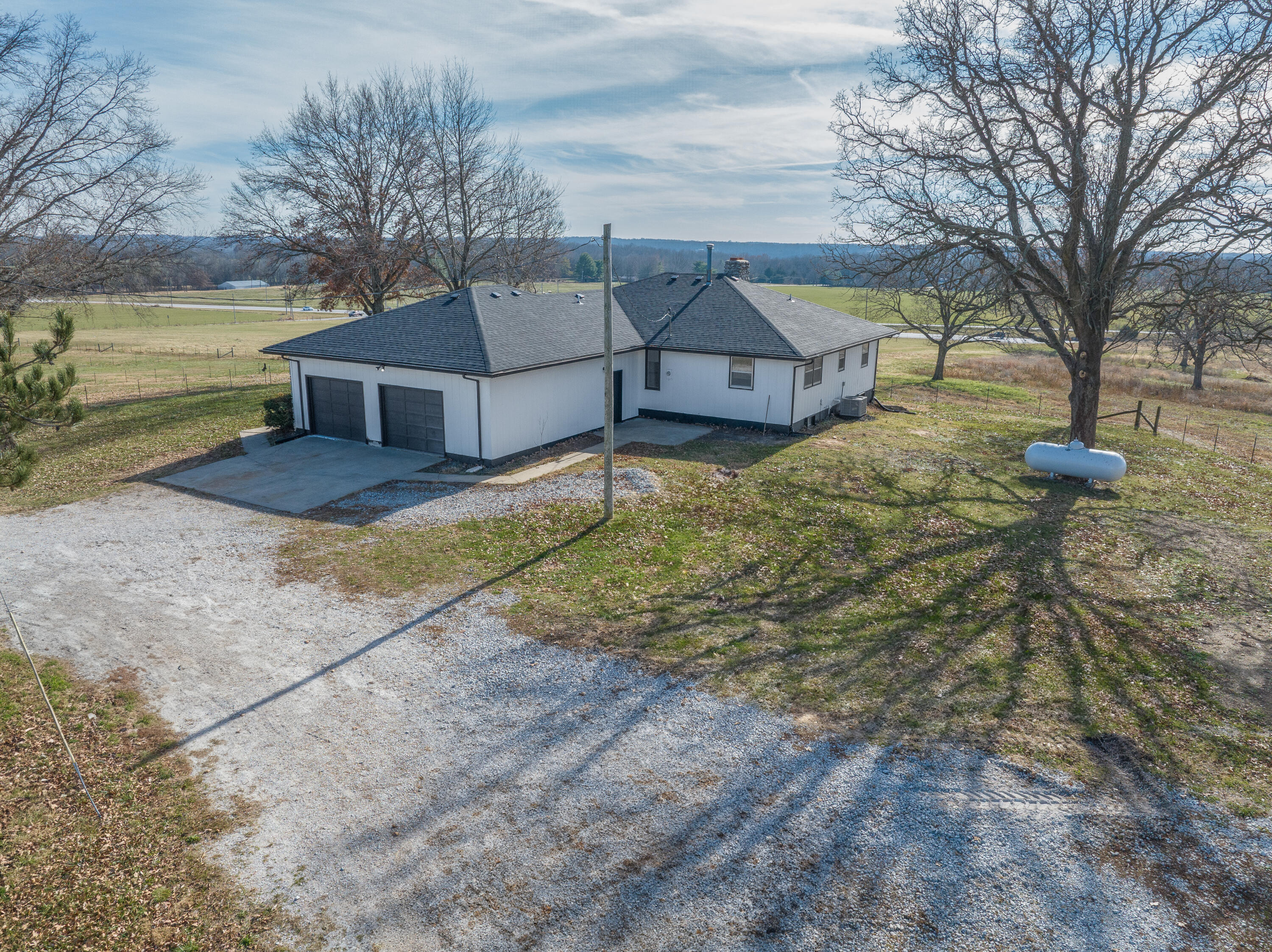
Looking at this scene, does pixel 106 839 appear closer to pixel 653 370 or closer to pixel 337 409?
pixel 337 409

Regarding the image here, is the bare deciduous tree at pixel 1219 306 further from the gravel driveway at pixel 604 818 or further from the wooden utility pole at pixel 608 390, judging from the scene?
the gravel driveway at pixel 604 818

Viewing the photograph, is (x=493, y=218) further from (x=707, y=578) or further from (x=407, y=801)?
(x=407, y=801)

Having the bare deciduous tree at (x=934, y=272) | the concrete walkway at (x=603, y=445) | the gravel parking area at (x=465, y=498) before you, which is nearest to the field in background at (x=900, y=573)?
the gravel parking area at (x=465, y=498)

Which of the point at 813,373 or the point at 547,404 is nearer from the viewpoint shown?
the point at 547,404

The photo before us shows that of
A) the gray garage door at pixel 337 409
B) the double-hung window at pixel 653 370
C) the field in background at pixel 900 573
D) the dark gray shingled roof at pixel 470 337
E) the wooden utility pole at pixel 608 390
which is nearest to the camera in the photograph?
the field in background at pixel 900 573

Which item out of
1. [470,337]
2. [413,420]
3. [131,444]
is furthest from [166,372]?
[470,337]
